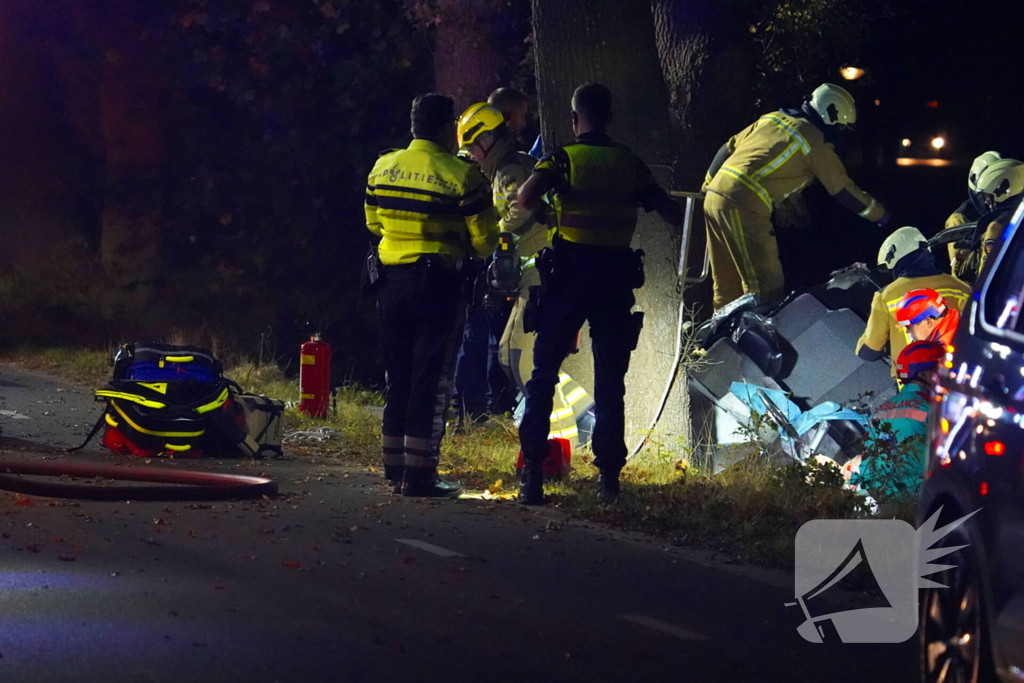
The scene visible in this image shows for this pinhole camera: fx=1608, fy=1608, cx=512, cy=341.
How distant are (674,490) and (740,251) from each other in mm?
2683

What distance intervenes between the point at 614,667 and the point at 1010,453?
1.62 meters

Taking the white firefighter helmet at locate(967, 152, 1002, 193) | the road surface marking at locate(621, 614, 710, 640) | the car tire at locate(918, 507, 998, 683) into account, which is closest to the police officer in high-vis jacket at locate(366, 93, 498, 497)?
the road surface marking at locate(621, 614, 710, 640)

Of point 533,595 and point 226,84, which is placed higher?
point 226,84

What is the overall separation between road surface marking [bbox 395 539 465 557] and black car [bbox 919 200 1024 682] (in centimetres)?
260

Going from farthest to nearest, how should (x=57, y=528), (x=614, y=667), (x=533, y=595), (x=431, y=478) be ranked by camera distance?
(x=431, y=478) < (x=57, y=528) < (x=533, y=595) < (x=614, y=667)

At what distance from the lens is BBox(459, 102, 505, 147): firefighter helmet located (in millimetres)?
9492

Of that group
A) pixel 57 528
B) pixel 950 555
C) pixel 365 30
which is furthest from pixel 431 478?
pixel 365 30

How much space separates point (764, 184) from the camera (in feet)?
34.6

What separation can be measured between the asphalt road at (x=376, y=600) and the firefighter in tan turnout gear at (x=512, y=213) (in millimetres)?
2016

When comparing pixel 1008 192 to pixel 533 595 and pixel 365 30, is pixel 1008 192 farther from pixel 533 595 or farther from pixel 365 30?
pixel 365 30

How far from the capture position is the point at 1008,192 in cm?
1080

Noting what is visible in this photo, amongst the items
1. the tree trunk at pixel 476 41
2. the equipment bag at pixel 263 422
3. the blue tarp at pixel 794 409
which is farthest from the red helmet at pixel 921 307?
the tree trunk at pixel 476 41

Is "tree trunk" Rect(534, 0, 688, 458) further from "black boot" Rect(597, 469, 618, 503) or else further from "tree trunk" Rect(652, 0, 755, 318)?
"black boot" Rect(597, 469, 618, 503)

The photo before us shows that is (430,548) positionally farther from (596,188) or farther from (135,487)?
(596,188)
